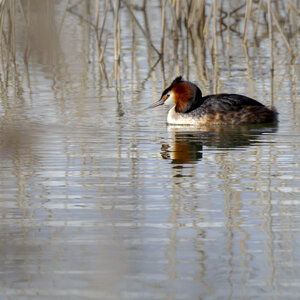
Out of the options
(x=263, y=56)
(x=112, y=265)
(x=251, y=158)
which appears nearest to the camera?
(x=112, y=265)

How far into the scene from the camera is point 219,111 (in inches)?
333

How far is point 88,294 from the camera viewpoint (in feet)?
9.36

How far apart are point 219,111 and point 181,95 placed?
2.23 feet

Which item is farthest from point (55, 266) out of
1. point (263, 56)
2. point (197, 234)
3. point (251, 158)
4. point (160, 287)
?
point (263, 56)

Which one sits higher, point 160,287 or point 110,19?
point 110,19

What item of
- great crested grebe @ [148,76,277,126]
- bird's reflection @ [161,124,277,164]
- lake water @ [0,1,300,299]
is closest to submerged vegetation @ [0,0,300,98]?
lake water @ [0,1,300,299]

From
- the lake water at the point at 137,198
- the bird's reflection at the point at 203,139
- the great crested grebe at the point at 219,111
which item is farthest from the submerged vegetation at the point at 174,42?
the bird's reflection at the point at 203,139

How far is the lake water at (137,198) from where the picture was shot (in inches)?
119

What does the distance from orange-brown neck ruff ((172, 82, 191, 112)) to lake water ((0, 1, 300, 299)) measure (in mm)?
309

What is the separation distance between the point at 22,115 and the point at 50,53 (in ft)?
21.7

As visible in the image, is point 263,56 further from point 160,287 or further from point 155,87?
point 160,287

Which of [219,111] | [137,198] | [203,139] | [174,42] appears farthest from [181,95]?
[174,42]

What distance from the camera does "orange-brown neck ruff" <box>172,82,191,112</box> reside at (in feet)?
29.1

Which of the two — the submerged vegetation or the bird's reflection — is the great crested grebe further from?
the submerged vegetation
